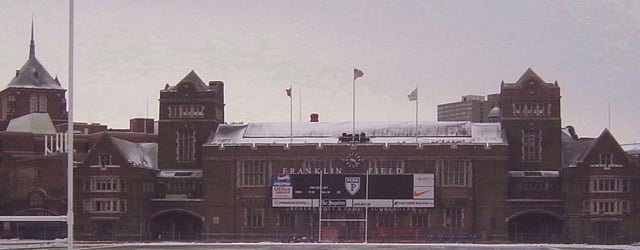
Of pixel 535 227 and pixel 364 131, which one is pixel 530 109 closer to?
pixel 535 227

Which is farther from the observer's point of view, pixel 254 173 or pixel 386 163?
pixel 254 173

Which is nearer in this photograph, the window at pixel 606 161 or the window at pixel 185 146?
the window at pixel 606 161

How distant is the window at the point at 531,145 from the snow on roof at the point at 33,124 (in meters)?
55.9

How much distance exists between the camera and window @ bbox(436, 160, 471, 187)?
103500 mm

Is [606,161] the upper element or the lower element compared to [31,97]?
lower

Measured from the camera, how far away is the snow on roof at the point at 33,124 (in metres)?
132

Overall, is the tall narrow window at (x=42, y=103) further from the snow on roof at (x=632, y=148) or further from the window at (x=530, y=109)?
the snow on roof at (x=632, y=148)

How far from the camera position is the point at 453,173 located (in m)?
104

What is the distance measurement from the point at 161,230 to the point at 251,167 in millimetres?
10768

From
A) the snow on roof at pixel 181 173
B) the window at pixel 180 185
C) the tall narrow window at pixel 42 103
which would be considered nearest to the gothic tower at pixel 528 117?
the snow on roof at pixel 181 173

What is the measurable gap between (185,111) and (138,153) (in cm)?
633

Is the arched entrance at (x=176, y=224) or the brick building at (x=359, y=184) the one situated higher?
the brick building at (x=359, y=184)

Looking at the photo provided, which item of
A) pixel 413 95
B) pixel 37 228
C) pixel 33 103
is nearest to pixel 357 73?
pixel 413 95

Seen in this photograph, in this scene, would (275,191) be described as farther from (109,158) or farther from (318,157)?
(109,158)
